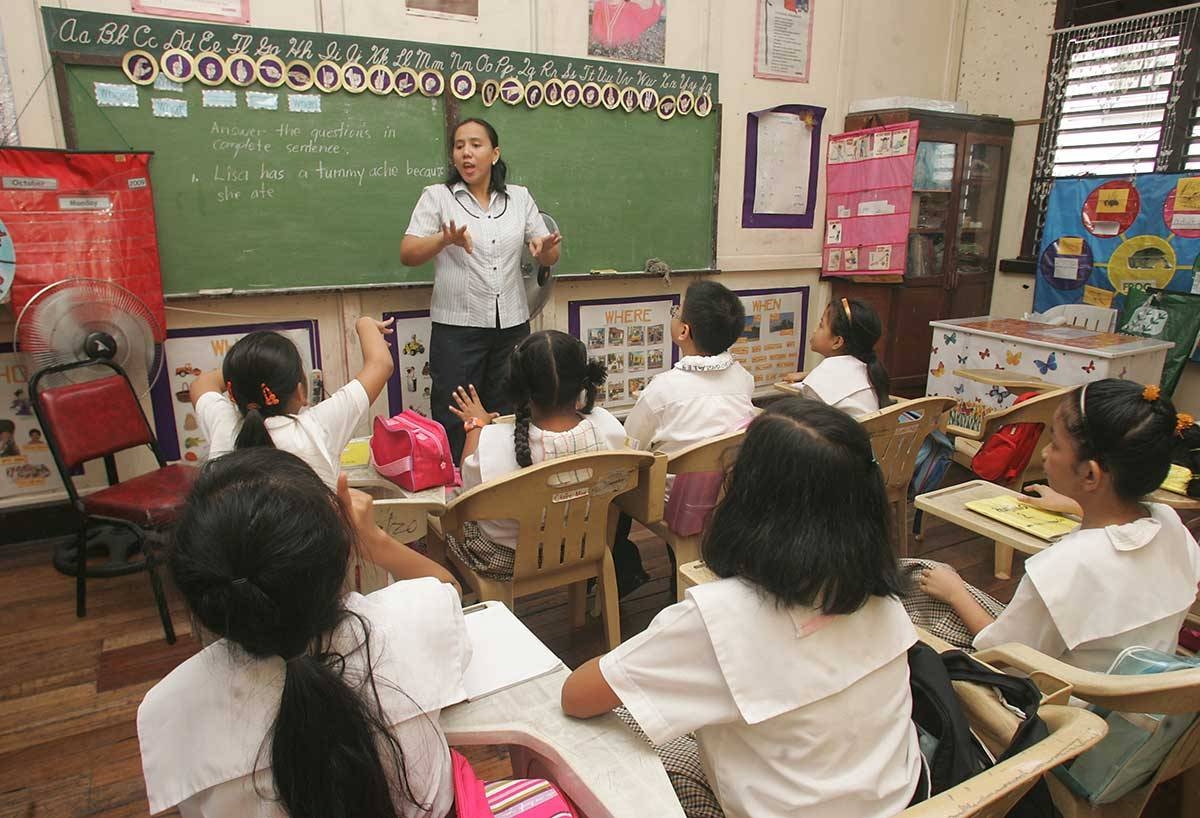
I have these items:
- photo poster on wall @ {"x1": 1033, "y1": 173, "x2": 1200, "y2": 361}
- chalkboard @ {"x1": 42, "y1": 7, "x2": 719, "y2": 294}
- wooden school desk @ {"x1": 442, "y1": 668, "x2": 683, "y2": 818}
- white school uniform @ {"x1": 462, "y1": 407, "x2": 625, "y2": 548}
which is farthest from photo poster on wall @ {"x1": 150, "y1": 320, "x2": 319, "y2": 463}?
photo poster on wall @ {"x1": 1033, "y1": 173, "x2": 1200, "y2": 361}

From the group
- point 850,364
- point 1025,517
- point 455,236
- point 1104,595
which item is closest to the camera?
point 1104,595

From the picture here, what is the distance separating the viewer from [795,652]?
0.88 m

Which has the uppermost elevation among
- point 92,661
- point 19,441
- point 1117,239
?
point 1117,239

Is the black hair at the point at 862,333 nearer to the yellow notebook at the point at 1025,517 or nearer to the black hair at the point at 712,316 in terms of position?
the black hair at the point at 712,316

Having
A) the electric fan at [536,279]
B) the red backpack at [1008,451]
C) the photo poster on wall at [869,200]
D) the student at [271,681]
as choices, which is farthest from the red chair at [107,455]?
the photo poster on wall at [869,200]

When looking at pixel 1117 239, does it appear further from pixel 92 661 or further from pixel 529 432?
pixel 92 661

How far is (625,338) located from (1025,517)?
8.91 ft

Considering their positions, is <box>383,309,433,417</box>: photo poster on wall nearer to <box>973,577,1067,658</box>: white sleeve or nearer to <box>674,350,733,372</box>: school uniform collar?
<box>674,350,733,372</box>: school uniform collar

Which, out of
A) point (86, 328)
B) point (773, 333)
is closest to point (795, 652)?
point (86, 328)

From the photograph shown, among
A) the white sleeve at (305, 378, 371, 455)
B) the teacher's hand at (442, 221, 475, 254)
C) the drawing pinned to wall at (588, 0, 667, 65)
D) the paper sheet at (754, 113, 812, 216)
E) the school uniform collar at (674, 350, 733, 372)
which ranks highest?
the drawing pinned to wall at (588, 0, 667, 65)

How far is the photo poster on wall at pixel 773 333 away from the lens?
15.3 ft

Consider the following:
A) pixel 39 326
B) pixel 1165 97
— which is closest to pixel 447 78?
pixel 39 326

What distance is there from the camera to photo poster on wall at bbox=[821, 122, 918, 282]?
14.1ft

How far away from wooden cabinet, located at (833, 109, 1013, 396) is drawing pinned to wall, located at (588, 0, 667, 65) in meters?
1.46
